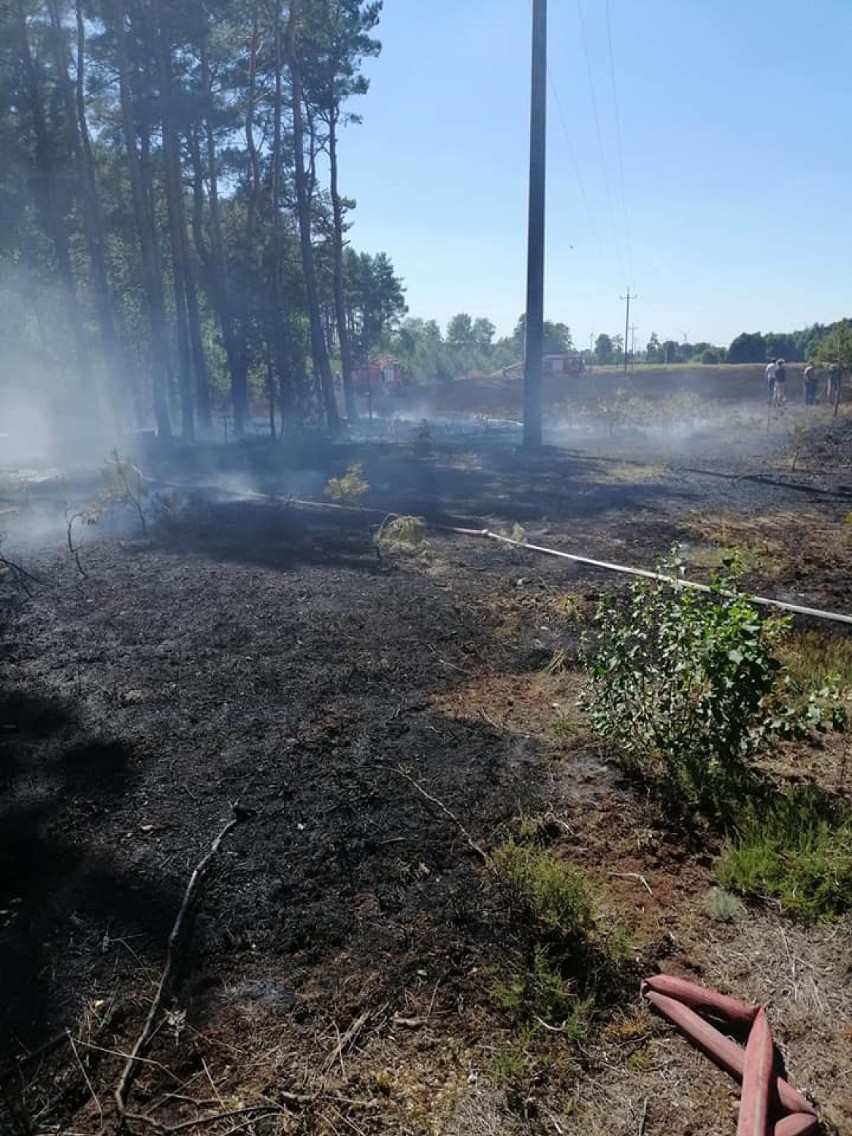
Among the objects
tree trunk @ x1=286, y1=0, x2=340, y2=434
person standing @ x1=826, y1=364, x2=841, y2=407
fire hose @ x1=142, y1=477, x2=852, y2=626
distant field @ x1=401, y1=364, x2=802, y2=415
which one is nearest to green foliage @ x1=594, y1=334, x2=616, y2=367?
distant field @ x1=401, y1=364, x2=802, y2=415

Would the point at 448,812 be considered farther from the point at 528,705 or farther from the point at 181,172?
the point at 181,172

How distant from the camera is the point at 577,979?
7.38 feet

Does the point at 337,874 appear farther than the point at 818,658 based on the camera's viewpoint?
No

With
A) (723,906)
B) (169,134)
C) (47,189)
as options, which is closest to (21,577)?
(723,906)

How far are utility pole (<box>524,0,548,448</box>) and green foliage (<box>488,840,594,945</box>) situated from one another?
15679mm

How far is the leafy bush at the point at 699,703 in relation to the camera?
3.02 metres

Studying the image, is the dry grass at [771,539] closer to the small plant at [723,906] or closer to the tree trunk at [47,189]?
the small plant at [723,906]

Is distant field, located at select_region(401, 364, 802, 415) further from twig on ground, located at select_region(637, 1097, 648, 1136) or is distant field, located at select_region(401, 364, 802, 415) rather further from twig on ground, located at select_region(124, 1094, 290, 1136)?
twig on ground, located at select_region(124, 1094, 290, 1136)

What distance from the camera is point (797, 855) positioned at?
2691 millimetres

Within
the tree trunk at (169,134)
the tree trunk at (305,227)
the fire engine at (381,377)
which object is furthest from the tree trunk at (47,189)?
the fire engine at (381,377)

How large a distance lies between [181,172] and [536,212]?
647 inches

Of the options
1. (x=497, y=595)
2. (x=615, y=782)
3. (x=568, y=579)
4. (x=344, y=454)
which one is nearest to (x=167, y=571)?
(x=497, y=595)

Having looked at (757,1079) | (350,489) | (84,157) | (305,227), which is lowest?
(757,1079)

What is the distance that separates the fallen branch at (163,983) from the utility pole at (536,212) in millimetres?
15868
